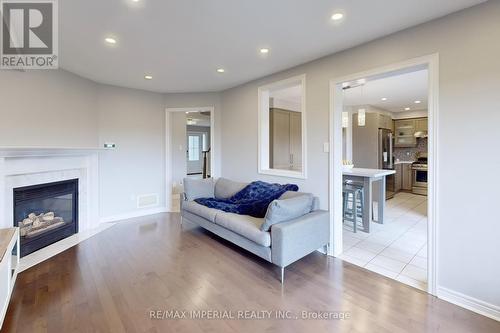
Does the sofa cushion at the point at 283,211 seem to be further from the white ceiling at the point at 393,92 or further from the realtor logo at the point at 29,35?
the realtor logo at the point at 29,35

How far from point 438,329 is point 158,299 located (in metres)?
2.27

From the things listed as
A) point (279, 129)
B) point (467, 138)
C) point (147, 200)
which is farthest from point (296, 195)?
point (147, 200)

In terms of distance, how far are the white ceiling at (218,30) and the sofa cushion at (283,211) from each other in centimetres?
179

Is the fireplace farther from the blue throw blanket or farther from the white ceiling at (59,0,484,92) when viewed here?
Result: the blue throw blanket

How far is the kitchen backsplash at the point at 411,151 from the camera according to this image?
24.8 ft

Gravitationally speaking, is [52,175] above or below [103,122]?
below

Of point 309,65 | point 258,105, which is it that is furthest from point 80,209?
point 309,65

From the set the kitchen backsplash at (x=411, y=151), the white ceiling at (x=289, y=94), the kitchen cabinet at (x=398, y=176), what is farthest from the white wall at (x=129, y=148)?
the kitchen backsplash at (x=411, y=151)

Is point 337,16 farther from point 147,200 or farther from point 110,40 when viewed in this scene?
point 147,200

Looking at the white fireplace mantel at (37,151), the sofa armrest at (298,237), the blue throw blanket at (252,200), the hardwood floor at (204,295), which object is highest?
the white fireplace mantel at (37,151)

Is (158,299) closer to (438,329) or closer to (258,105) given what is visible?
(438,329)

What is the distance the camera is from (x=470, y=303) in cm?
204

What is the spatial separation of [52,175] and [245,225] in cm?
292

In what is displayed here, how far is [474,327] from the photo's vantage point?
71.7 inches
